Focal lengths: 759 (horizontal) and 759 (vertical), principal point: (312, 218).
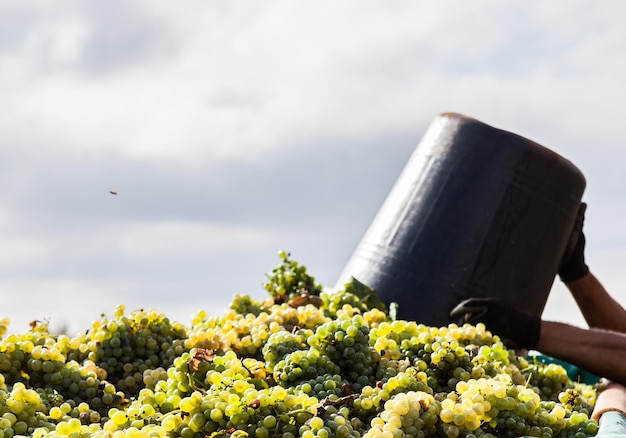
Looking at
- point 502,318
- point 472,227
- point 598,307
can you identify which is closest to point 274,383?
point 502,318

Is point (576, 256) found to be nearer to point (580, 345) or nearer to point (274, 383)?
point (580, 345)

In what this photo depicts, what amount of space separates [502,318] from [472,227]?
1.63 feet

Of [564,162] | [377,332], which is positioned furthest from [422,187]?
[377,332]

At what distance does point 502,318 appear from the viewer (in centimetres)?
376

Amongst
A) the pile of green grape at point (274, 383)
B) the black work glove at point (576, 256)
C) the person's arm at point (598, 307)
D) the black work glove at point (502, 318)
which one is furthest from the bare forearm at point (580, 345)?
the person's arm at point (598, 307)

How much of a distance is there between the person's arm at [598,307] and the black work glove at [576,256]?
119 mm

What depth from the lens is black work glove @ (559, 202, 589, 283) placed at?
4672mm

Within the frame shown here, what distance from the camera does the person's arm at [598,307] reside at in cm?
541

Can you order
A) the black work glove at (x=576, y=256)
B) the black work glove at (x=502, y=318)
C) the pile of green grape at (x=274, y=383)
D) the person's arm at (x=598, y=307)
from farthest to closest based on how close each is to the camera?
the person's arm at (x=598, y=307) < the black work glove at (x=576, y=256) < the black work glove at (x=502, y=318) < the pile of green grape at (x=274, y=383)

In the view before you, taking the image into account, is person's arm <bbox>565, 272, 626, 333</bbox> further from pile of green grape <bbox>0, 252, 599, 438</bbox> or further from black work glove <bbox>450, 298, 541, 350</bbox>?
pile of green grape <bbox>0, 252, 599, 438</bbox>

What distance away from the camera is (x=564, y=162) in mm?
4137

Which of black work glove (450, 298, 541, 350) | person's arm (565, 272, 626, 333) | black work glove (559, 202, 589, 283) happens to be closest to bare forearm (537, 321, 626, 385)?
black work glove (450, 298, 541, 350)

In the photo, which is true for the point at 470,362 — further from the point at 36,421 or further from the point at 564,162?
the point at 564,162

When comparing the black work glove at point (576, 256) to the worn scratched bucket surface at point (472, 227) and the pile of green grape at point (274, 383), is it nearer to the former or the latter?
the worn scratched bucket surface at point (472, 227)
